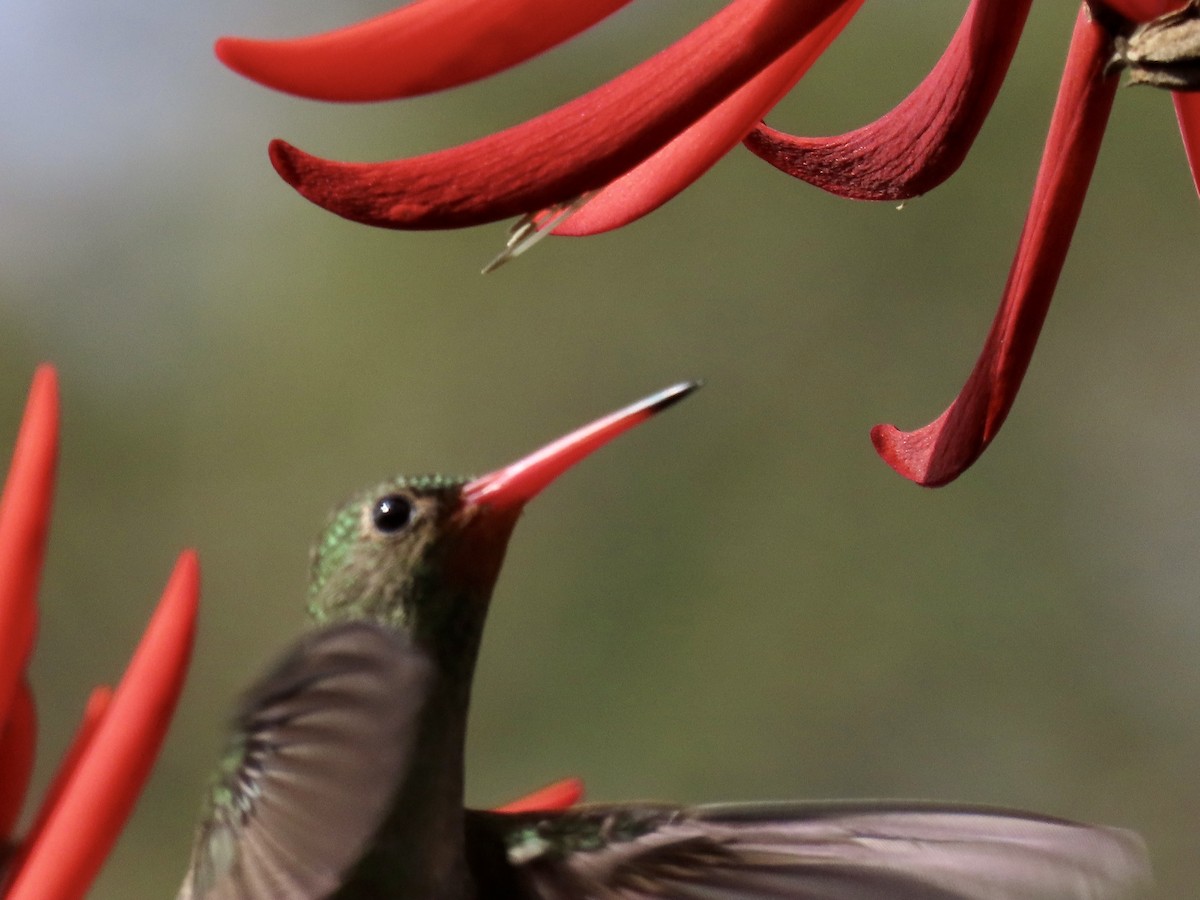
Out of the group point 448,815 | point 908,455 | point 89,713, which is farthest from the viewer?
point 448,815

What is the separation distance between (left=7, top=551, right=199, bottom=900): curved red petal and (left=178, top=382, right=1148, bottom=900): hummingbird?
0.42 ft

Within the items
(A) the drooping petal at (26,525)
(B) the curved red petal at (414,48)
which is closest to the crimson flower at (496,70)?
(B) the curved red petal at (414,48)

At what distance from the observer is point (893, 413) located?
3186 mm

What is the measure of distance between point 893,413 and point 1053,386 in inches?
16.4

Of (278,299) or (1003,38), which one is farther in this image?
(278,299)

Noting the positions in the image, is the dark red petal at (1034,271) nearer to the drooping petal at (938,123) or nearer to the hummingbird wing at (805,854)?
the drooping petal at (938,123)

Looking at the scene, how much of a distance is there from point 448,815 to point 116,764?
41 cm

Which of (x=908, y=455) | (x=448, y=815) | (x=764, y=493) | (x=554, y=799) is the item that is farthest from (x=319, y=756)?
(x=764, y=493)

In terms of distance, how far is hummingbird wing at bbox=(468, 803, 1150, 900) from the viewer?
664 mm

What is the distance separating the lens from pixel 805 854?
0.77 meters

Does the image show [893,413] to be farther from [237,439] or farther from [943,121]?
[943,121]

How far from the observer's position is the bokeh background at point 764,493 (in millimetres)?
3115

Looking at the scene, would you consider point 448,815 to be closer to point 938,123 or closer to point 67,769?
point 67,769

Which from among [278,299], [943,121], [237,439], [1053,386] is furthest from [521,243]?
[278,299]
